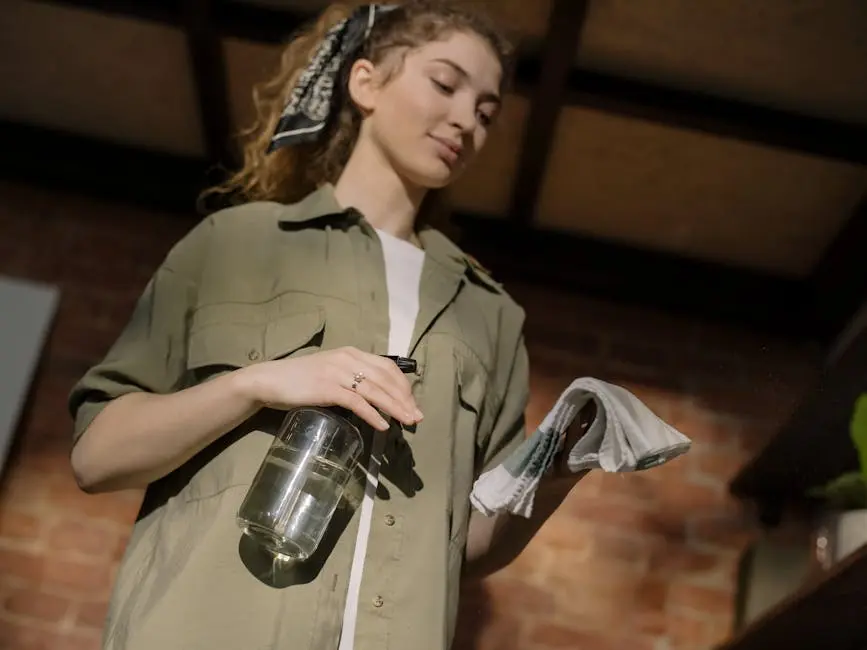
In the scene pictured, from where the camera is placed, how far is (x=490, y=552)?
121cm

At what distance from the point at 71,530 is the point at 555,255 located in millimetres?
1052

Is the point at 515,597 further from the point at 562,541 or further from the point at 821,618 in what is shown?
the point at 821,618

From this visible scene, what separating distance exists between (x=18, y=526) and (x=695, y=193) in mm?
1376

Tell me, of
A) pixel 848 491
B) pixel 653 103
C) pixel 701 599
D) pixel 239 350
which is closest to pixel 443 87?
pixel 239 350

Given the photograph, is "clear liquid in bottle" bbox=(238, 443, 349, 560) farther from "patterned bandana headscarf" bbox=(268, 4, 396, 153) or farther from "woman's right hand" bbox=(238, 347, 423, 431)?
"patterned bandana headscarf" bbox=(268, 4, 396, 153)

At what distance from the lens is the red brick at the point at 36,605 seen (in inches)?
62.2

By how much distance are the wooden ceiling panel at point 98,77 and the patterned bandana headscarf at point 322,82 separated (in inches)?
18.1

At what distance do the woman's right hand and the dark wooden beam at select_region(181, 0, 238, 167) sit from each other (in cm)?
92

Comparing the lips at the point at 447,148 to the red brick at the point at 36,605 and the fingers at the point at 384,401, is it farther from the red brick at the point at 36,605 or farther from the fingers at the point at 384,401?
the red brick at the point at 36,605

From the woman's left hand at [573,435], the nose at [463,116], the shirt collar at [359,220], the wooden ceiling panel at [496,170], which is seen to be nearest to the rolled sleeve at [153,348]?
the shirt collar at [359,220]

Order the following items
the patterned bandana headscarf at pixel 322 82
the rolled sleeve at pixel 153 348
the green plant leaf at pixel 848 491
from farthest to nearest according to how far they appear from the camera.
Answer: the green plant leaf at pixel 848 491
the patterned bandana headscarf at pixel 322 82
the rolled sleeve at pixel 153 348

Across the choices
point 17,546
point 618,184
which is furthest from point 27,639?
point 618,184

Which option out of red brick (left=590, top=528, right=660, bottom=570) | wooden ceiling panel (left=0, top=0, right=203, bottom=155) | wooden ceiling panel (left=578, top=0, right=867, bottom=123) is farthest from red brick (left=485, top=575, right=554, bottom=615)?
wooden ceiling panel (left=0, top=0, right=203, bottom=155)

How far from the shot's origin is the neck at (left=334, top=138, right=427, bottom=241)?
4.24 ft
